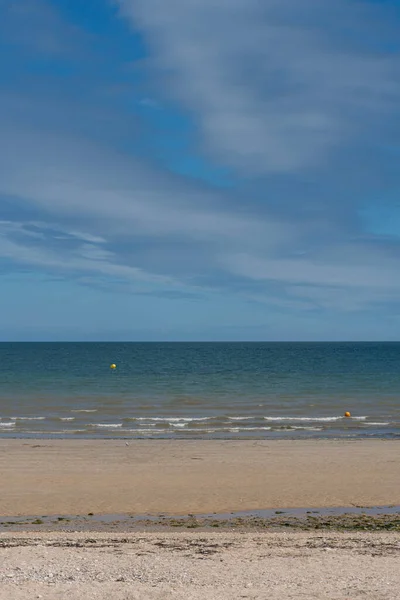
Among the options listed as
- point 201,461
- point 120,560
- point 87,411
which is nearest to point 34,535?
point 120,560

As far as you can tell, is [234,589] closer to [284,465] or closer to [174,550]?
[174,550]

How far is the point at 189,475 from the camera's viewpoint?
1811 centimetres

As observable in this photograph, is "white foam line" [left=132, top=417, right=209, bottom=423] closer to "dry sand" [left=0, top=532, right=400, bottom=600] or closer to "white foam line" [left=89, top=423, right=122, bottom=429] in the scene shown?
"white foam line" [left=89, top=423, right=122, bottom=429]

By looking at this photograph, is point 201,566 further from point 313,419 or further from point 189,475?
point 313,419

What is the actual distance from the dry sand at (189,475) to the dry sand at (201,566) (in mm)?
3201

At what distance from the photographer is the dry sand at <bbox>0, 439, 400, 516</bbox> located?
1505cm

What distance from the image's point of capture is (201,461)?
797 inches

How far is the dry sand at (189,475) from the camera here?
15.1 m

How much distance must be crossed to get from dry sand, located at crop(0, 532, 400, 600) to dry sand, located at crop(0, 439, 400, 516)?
3.20 metres

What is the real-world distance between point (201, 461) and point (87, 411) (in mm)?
15572

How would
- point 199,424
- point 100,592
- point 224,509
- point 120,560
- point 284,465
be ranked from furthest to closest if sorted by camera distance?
point 199,424
point 284,465
point 224,509
point 120,560
point 100,592

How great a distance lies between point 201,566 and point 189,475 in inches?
342

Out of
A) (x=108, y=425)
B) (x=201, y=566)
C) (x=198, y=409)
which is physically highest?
(x=201, y=566)

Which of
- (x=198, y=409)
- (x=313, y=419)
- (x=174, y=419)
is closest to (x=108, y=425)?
(x=174, y=419)
